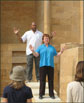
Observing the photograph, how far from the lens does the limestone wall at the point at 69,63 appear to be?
29.9ft

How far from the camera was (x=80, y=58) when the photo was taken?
907 centimetres

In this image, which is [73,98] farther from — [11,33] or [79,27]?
[11,33]

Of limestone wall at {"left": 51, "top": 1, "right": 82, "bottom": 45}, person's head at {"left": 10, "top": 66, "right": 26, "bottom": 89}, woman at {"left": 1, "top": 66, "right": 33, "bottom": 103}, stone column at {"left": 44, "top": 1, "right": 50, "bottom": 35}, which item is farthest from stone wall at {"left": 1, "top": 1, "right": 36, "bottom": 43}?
person's head at {"left": 10, "top": 66, "right": 26, "bottom": 89}

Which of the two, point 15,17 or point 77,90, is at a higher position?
point 15,17

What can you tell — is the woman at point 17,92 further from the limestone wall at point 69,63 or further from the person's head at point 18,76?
the limestone wall at point 69,63

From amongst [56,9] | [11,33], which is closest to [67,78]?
[56,9]

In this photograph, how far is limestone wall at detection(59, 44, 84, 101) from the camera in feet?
29.9

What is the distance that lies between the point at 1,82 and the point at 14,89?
10130mm

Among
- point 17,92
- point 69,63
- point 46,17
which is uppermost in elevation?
point 46,17

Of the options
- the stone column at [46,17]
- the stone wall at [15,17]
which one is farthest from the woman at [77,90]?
the stone wall at [15,17]

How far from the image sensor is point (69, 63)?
999cm

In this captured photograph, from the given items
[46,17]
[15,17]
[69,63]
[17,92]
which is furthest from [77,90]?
[15,17]

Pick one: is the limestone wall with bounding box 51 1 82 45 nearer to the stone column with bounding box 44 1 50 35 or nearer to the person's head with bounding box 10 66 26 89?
the stone column with bounding box 44 1 50 35

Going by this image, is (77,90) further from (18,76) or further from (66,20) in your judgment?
(66,20)
